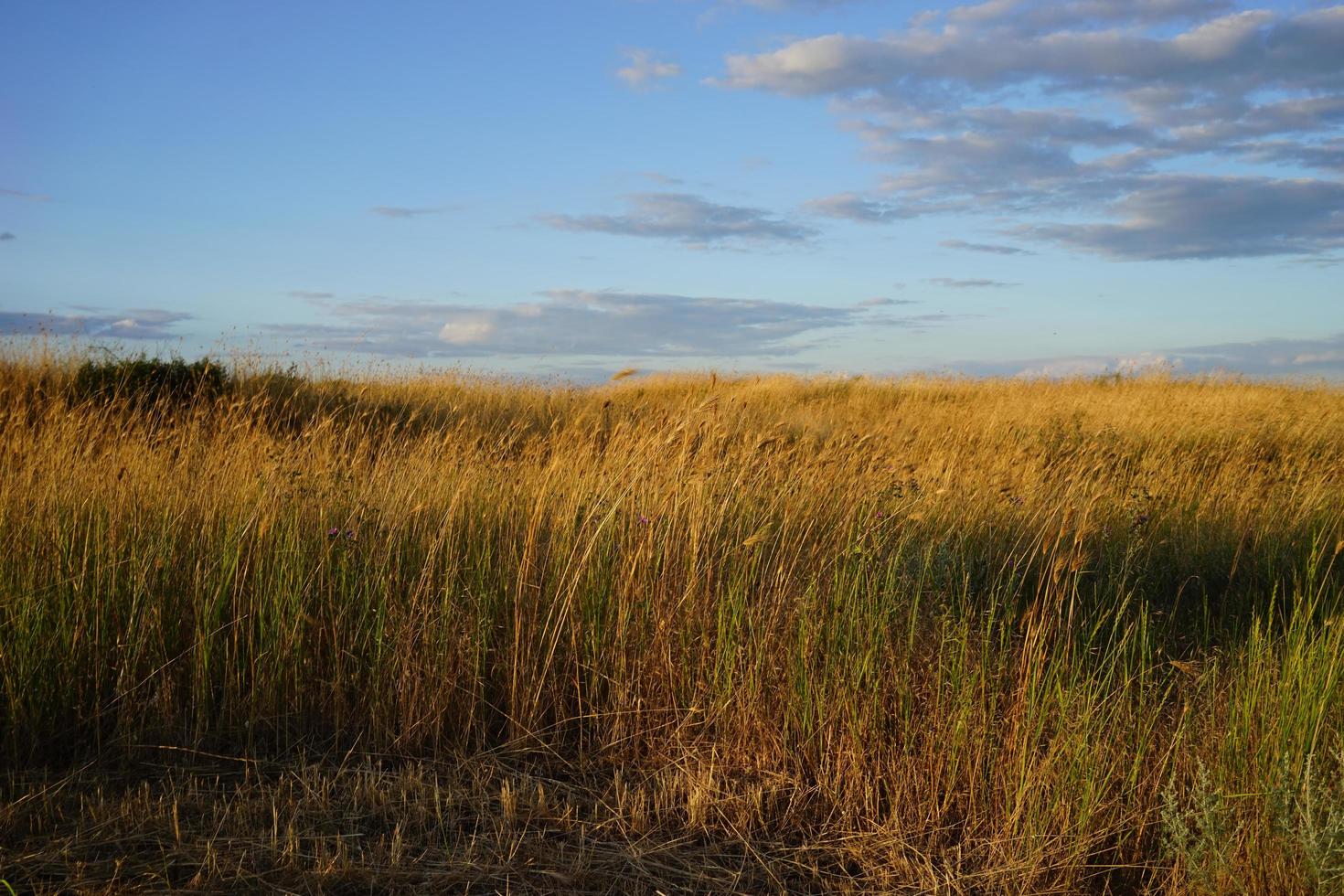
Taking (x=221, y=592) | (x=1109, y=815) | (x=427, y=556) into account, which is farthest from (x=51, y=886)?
(x=1109, y=815)

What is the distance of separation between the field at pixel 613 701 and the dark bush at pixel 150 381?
5879mm

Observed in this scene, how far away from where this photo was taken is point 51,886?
2.37m

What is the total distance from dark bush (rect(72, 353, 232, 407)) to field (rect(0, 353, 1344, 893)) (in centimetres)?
588

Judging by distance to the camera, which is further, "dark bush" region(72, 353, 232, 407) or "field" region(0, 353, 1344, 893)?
"dark bush" region(72, 353, 232, 407)

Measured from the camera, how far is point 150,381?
10.4 meters

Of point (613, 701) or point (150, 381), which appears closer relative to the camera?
point (613, 701)

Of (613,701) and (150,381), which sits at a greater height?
(150,381)

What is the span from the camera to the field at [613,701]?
2.61 m

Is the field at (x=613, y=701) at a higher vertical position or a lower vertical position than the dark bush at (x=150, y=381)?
lower

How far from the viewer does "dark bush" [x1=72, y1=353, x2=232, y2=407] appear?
Result: 9977 mm

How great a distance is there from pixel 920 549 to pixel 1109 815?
1.81m

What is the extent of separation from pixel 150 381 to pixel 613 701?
9137 mm

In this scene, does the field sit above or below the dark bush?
below

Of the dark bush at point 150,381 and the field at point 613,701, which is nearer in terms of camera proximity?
the field at point 613,701
